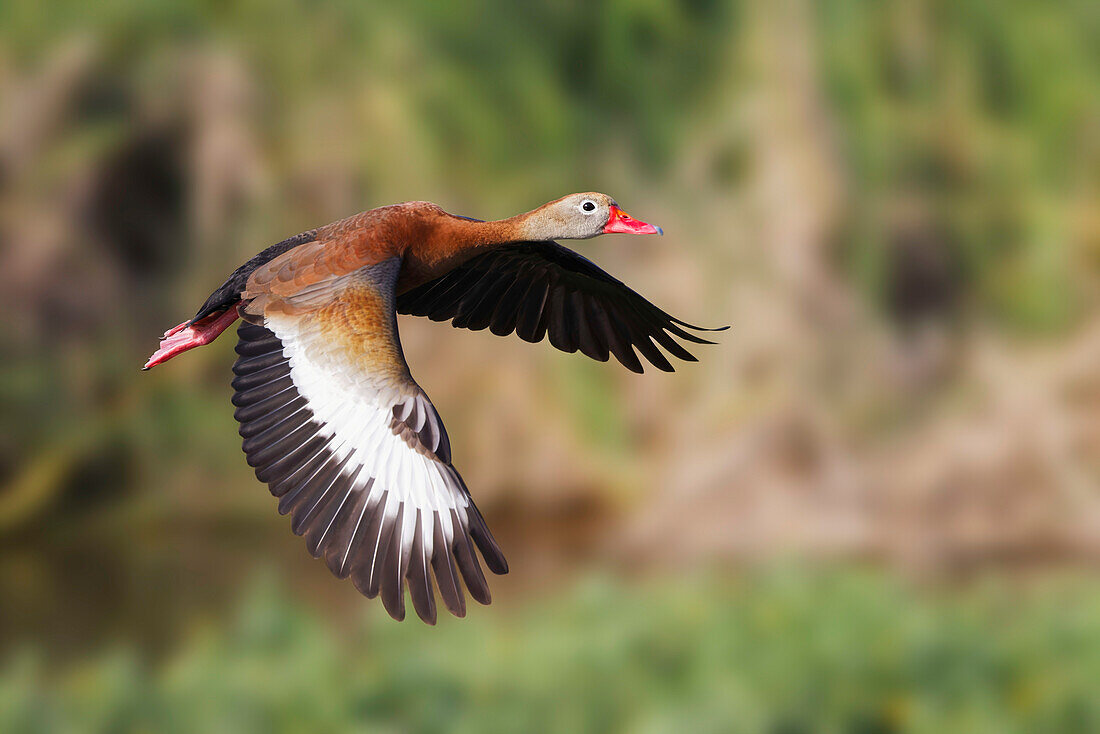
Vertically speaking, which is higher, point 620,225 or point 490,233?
point 620,225

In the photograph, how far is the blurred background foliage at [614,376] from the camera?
1688 centimetres

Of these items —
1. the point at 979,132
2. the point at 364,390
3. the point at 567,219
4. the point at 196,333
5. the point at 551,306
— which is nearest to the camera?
the point at 364,390

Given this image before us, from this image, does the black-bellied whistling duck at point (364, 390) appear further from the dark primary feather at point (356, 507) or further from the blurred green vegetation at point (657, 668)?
the blurred green vegetation at point (657, 668)

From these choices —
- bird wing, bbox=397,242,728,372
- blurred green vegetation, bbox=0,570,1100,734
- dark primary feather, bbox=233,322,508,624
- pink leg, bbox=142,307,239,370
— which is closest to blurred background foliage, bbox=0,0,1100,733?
blurred green vegetation, bbox=0,570,1100,734

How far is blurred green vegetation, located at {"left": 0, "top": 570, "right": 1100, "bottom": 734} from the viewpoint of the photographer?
16641mm

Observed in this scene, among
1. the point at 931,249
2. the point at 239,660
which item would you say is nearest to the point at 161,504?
the point at 239,660

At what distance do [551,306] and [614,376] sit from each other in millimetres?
10665

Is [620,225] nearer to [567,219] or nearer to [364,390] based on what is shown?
[567,219]

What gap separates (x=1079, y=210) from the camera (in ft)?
59.6

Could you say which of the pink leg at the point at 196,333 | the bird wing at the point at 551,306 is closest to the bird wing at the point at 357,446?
the pink leg at the point at 196,333

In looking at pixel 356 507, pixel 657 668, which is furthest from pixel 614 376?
pixel 356 507

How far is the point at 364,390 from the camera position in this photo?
16.9 feet

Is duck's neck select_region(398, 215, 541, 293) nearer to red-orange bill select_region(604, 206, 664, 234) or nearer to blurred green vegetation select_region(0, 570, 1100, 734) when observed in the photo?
red-orange bill select_region(604, 206, 664, 234)

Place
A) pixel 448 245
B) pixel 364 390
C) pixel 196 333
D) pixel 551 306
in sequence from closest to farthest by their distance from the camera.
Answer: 1. pixel 364 390
2. pixel 448 245
3. pixel 196 333
4. pixel 551 306
